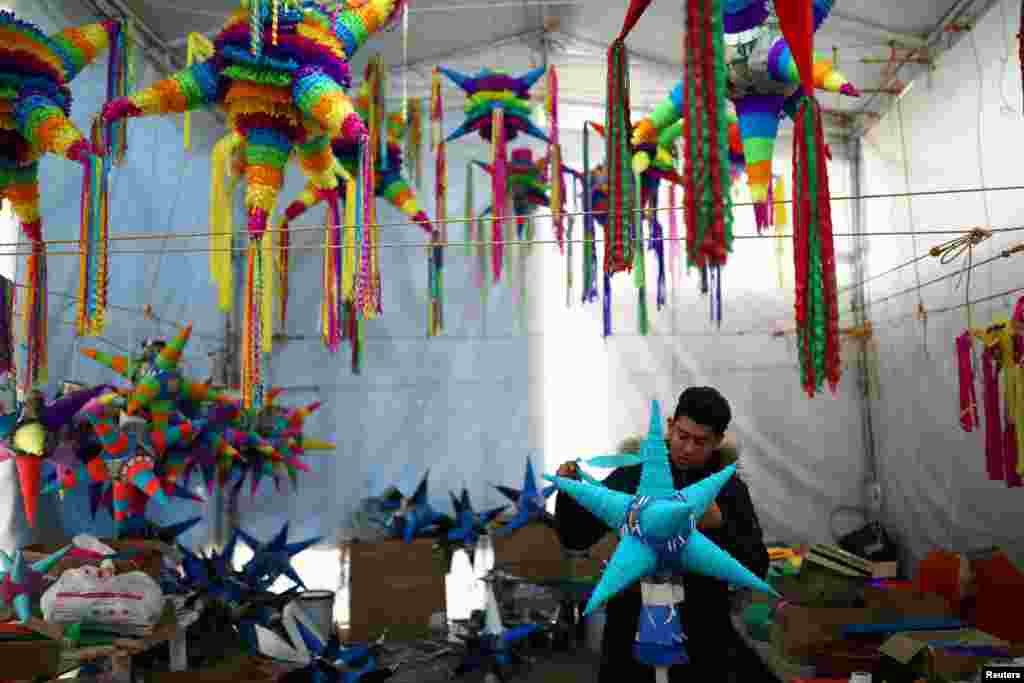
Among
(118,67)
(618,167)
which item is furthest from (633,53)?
(618,167)

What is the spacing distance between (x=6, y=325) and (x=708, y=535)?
205 cm

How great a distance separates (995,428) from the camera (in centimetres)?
301

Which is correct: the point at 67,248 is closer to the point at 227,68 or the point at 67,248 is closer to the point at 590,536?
the point at 227,68

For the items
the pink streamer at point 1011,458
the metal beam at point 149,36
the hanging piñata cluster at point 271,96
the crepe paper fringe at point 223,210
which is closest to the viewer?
the hanging piñata cluster at point 271,96

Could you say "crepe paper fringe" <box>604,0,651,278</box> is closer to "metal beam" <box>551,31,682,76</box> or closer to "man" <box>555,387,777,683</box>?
"man" <box>555,387,777,683</box>

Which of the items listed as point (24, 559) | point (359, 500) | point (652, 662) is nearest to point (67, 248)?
point (24, 559)

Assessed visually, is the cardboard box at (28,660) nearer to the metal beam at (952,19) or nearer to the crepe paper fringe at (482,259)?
the crepe paper fringe at (482,259)

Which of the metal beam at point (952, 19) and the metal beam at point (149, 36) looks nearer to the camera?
the metal beam at point (149, 36)

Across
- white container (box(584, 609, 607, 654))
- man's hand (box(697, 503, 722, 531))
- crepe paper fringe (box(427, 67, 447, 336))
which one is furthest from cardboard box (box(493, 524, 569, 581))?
man's hand (box(697, 503, 722, 531))

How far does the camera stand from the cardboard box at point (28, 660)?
6.61 ft

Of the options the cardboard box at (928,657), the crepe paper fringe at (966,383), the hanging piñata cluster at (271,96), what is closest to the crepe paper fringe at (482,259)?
the hanging piñata cluster at (271,96)

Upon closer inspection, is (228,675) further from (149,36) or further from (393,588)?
(149,36)

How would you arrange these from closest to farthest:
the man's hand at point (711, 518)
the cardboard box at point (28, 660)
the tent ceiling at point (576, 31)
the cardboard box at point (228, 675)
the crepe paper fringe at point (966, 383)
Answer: the man's hand at point (711, 518) < the cardboard box at point (28, 660) < the cardboard box at point (228, 675) < the crepe paper fringe at point (966, 383) < the tent ceiling at point (576, 31)

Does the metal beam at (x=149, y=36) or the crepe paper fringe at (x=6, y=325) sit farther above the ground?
the metal beam at (x=149, y=36)
